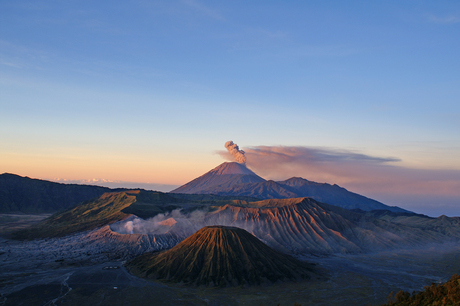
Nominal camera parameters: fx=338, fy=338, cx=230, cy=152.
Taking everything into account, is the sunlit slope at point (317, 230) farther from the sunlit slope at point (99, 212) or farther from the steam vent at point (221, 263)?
the steam vent at point (221, 263)

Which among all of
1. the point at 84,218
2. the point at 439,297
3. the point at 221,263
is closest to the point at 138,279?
the point at 221,263

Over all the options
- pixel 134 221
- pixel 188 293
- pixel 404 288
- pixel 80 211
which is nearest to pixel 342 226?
pixel 404 288

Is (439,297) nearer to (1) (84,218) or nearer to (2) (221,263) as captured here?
(2) (221,263)

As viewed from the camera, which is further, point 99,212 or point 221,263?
point 99,212

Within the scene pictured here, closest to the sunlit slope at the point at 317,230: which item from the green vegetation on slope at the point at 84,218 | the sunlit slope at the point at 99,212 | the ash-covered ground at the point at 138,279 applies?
the ash-covered ground at the point at 138,279

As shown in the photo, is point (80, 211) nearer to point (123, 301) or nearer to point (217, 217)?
point (217, 217)

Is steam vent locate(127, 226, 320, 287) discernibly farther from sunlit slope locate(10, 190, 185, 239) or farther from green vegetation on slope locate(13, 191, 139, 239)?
sunlit slope locate(10, 190, 185, 239)
